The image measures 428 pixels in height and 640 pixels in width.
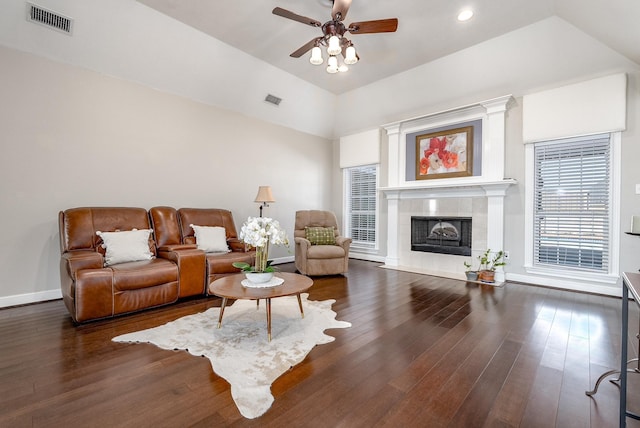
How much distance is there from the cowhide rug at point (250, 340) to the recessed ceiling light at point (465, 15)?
150 inches

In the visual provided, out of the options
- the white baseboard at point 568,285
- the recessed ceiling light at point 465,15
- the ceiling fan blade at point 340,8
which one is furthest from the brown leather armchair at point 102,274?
the white baseboard at point 568,285

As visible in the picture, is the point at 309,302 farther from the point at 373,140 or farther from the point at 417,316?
the point at 373,140

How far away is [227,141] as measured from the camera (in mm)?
5129

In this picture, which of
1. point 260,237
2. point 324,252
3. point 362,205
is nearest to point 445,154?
point 362,205

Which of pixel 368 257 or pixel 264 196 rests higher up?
pixel 264 196

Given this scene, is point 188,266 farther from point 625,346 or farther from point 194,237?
point 625,346

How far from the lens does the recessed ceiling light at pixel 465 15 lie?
3.48 metres

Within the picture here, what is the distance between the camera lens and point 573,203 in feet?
13.2

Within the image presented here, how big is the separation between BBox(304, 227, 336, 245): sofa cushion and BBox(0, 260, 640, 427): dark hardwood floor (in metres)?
1.96

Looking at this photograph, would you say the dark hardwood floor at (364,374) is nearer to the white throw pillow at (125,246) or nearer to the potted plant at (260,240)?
the white throw pillow at (125,246)

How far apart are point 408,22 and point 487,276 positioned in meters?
3.70

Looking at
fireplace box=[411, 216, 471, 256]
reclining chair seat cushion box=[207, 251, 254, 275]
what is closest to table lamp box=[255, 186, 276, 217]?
reclining chair seat cushion box=[207, 251, 254, 275]

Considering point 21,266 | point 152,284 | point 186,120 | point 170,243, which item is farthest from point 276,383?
point 186,120

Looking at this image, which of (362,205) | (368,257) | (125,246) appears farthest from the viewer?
(362,205)
